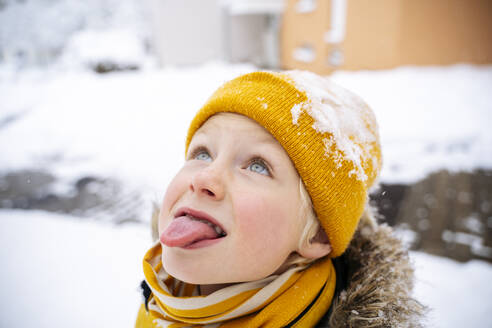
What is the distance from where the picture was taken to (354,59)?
5027 millimetres

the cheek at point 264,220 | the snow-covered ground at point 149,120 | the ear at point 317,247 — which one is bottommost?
the snow-covered ground at point 149,120

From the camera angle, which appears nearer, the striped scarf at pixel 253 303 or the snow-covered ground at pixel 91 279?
the striped scarf at pixel 253 303

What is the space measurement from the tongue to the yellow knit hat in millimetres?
278

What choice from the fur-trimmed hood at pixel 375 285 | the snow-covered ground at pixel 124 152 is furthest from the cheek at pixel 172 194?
the fur-trimmed hood at pixel 375 285

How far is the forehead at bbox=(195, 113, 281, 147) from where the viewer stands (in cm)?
76

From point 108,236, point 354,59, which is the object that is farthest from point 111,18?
point 354,59

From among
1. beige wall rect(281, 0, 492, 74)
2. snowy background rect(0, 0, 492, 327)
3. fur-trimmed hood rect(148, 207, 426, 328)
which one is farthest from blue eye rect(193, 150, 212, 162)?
beige wall rect(281, 0, 492, 74)

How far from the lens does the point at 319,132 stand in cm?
74

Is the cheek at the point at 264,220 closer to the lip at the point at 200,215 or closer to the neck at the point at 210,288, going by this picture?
the lip at the point at 200,215

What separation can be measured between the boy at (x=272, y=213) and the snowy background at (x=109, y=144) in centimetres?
22

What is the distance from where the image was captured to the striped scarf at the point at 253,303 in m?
0.73

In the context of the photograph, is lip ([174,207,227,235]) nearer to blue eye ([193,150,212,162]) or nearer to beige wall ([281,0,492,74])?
blue eye ([193,150,212,162])

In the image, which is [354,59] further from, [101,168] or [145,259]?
[145,259]

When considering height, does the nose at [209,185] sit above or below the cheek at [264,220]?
above
